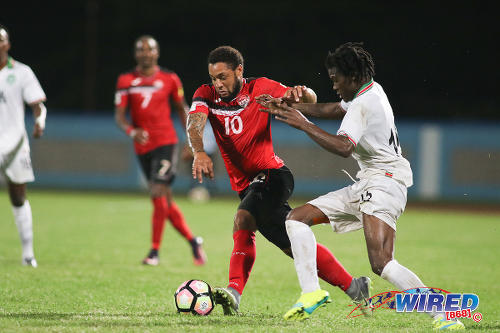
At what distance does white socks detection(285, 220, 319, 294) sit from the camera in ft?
17.0

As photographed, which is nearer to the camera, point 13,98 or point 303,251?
point 303,251

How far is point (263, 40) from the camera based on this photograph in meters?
28.1

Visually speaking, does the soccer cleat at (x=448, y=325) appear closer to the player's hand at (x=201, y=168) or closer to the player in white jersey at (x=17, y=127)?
the player's hand at (x=201, y=168)

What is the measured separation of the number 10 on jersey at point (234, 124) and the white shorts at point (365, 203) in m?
0.89

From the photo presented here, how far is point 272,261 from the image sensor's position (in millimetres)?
9320

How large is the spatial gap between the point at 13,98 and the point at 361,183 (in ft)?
14.6

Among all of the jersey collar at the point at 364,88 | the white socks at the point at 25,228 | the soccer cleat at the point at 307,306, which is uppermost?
the jersey collar at the point at 364,88

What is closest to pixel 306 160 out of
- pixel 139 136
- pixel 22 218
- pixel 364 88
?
pixel 139 136

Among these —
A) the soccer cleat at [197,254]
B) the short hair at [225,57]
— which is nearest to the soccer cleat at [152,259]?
the soccer cleat at [197,254]

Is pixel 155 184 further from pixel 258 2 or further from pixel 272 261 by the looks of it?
pixel 258 2

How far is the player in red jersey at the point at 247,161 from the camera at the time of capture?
18.6ft

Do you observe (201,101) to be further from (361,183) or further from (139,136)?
(139,136)

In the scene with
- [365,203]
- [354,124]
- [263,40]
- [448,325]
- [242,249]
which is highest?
[354,124]

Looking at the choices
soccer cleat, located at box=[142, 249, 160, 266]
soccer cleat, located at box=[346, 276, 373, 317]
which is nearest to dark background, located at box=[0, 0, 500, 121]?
soccer cleat, located at box=[142, 249, 160, 266]
